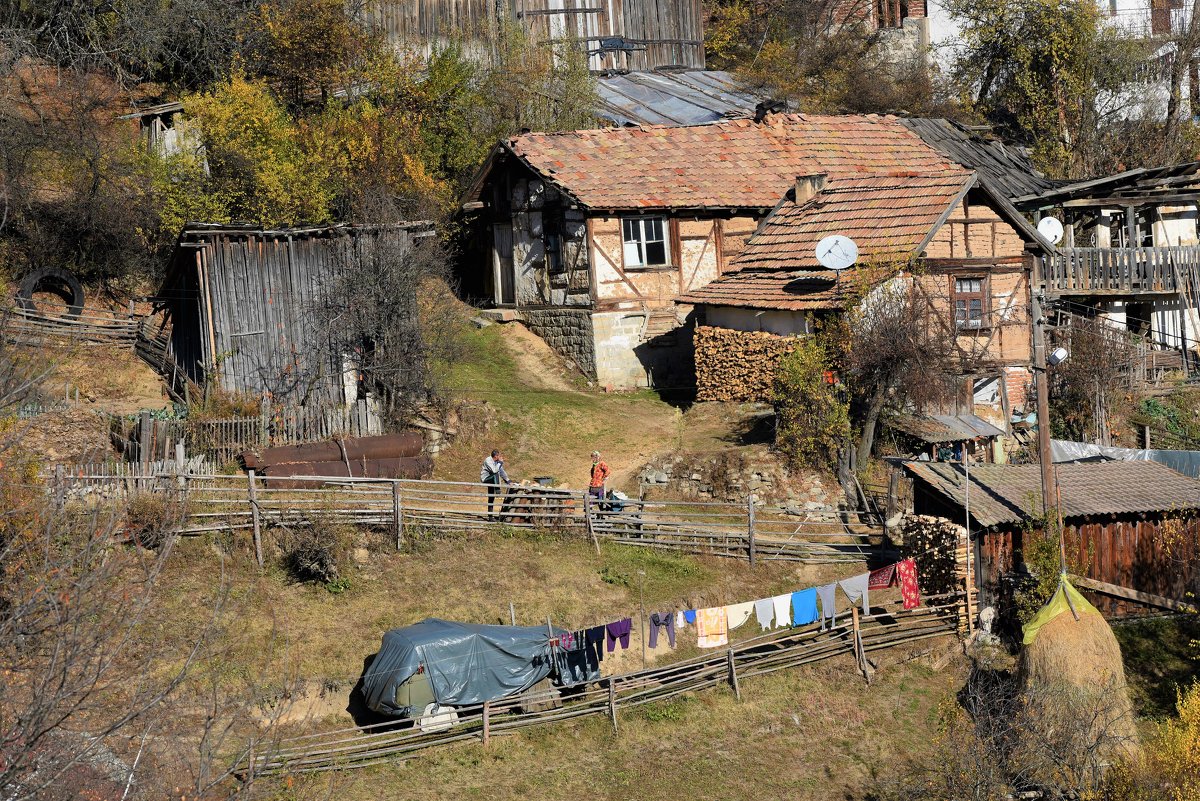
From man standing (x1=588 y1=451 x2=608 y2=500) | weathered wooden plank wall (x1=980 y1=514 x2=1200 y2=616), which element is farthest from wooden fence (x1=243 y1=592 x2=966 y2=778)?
man standing (x1=588 y1=451 x2=608 y2=500)

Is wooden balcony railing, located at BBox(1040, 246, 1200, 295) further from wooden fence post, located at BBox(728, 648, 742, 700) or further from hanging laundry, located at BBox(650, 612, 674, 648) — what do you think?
hanging laundry, located at BBox(650, 612, 674, 648)

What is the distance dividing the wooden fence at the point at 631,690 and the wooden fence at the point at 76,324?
43.3ft

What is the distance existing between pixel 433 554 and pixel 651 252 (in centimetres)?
1164

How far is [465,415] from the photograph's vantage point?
79.1 feet

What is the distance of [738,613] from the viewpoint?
17422 millimetres

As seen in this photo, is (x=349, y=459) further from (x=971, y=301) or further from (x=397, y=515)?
(x=971, y=301)

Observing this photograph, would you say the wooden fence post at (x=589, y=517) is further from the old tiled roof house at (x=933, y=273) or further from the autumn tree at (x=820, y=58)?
the autumn tree at (x=820, y=58)

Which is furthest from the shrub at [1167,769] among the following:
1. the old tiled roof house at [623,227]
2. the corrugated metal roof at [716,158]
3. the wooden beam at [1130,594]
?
the corrugated metal roof at [716,158]

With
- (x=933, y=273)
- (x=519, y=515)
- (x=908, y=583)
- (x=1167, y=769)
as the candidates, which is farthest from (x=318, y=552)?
(x=933, y=273)

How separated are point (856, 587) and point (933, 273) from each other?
944cm

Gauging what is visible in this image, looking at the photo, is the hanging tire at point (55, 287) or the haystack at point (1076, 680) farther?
the hanging tire at point (55, 287)

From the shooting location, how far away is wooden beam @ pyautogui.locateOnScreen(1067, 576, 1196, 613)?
62.5 feet

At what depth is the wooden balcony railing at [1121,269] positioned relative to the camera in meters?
30.0

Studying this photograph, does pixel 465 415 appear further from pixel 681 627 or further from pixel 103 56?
pixel 103 56
